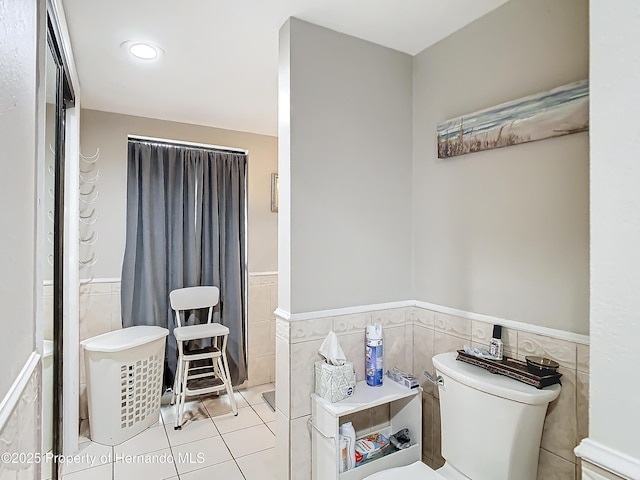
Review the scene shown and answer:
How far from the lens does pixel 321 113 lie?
5.82 ft

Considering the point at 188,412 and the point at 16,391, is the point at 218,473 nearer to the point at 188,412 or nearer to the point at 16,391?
the point at 188,412

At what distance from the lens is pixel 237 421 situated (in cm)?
274

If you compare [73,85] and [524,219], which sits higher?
[73,85]

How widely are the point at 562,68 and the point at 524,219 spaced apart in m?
0.60

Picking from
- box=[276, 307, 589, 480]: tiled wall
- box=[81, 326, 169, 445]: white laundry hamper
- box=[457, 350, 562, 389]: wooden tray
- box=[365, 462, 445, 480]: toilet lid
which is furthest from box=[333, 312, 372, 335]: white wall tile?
box=[81, 326, 169, 445]: white laundry hamper

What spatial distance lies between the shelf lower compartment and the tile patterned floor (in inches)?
28.5

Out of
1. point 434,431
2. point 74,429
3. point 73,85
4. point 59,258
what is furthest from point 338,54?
point 74,429

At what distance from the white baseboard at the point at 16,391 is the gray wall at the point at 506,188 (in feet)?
5.48

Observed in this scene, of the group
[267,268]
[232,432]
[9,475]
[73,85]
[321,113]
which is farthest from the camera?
[267,268]

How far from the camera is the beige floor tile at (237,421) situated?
2.64m
